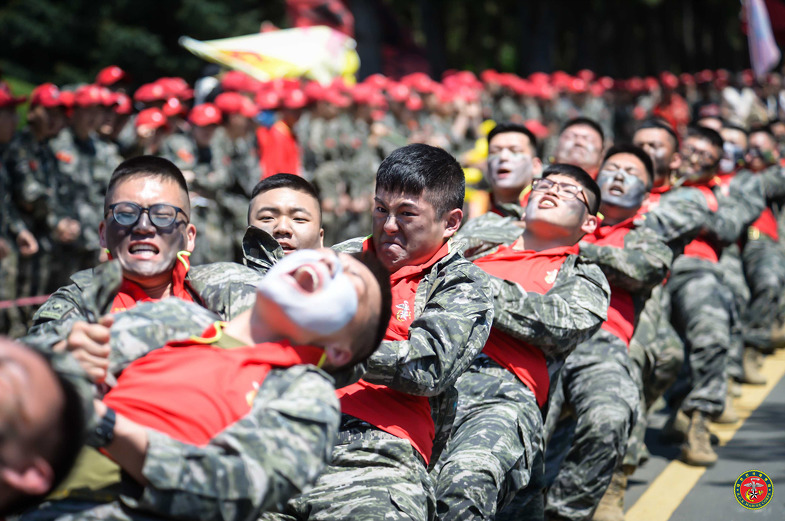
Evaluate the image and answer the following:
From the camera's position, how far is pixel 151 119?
1075 cm

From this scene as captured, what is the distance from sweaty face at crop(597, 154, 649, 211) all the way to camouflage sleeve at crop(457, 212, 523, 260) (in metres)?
0.71

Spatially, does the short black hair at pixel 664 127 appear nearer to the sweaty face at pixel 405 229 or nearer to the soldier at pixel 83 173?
the sweaty face at pixel 405 229

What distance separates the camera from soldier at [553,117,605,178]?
6.95 meters

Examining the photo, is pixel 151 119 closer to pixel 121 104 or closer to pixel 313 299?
pixel 121 104

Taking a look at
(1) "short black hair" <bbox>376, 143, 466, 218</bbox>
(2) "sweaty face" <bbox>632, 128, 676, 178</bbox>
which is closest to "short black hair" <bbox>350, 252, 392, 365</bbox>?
(1) "short black hair" <bbox>376, 143, 466, 218</bbox>

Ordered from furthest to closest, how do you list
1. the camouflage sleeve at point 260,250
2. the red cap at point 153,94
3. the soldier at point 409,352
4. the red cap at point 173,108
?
the red cap at point 153,94 → the red cap at point 173,108 → the camouflage sleeve at point 260,250 → the soldier at point 409,352

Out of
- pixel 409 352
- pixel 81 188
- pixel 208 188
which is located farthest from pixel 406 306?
pixel 208 188

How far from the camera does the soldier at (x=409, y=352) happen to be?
11.3ft

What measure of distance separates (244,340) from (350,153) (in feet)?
41.9

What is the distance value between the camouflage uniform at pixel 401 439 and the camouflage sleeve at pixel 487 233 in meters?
1.42

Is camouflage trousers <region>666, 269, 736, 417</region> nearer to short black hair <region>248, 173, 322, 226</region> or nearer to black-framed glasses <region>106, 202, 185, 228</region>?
short black hair <region>248, 173, 322, 226</region>

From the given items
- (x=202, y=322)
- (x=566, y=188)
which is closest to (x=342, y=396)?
(x=202, y=322)

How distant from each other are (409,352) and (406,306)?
501 millimetres

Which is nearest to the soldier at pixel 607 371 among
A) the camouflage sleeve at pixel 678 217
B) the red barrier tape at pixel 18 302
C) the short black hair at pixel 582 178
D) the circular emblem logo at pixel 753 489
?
the camouflage sleeve at pixel 678 217
